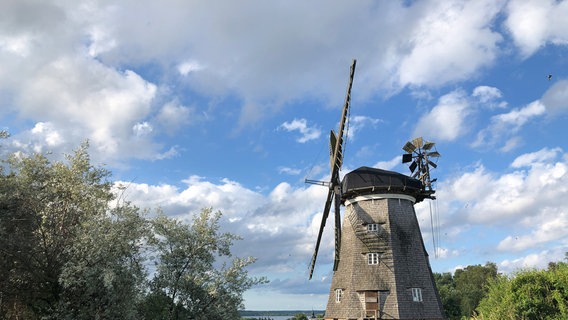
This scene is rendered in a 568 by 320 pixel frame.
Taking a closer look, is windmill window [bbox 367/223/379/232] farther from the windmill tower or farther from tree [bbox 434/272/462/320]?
tree [bbox 434/272/462/320]

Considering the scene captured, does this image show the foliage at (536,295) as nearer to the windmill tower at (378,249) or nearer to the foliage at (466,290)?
the windmill tower at (378,249)

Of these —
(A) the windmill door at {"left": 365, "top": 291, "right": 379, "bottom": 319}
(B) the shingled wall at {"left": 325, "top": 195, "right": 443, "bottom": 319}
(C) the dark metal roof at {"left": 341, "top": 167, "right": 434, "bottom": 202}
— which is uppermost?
(C) the dark metal roof at {"left": 341, "top": 167, "right": 434, "bottom": 202}

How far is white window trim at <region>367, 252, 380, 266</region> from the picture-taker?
3228 centimetres

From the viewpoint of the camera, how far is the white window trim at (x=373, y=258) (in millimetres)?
32281

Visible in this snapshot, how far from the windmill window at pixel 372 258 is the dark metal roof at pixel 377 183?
195 inches

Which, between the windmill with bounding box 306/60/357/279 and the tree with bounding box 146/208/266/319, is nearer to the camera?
the tree with bounding box 146/208/266/319

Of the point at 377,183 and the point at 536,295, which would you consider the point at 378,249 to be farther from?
the point at 536,295

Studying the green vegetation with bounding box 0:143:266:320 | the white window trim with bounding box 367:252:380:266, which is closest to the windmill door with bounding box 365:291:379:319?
the white window trim with bounding box 367:252:380:266

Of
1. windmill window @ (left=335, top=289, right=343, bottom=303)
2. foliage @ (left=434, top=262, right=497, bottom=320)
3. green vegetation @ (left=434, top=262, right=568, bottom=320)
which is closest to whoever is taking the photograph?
green vegetation @ (left=434, top=262, right=568, bottom=320)

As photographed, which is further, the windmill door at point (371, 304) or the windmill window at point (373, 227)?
the windmill window at point (373, 227)

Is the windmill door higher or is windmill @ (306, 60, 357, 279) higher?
windmill @ (306, 60, 357, 279)

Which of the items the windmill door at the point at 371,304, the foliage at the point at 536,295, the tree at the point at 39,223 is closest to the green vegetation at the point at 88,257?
the tree at the point at 39,223

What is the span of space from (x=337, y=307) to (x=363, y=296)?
2628 millimetres

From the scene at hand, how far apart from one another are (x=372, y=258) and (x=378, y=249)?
0.85 m
